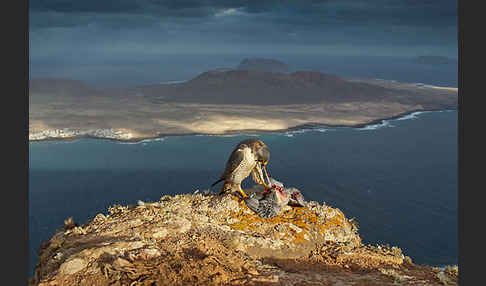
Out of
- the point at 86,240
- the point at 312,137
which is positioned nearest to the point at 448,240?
the point at 86,240

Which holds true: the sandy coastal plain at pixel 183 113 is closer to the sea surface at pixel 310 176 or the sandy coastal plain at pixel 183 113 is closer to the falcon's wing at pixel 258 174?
the sea surface at pixel 310 176

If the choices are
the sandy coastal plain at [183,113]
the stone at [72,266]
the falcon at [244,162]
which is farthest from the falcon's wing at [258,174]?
the sandy coastal plain at [183,113]

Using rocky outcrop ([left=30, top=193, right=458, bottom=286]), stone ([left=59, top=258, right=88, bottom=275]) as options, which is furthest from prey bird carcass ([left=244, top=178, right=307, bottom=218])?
stone ([left=59, top=258, right=88, bottom=275])

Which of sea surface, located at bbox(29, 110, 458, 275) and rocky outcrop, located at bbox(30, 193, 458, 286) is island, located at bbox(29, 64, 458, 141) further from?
rocky outcrop, located at bbox(30, 193, 458, 286)

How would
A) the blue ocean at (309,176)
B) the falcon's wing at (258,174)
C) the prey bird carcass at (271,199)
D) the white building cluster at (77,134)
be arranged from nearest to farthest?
the prey bird carcass at (271,199) < the falcon's wing at (258,174) < the blue ocean at (309,176) < the white building cluster at (77,134)

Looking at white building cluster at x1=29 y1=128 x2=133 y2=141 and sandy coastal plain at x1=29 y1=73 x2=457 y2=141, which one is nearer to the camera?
white building cluster at x1=29 y1=128 x2=133 y2=141

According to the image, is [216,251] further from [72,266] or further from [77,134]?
[77,134]

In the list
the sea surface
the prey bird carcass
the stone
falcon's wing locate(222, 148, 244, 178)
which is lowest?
the sea surface

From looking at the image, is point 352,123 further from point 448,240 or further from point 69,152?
point 69,152
